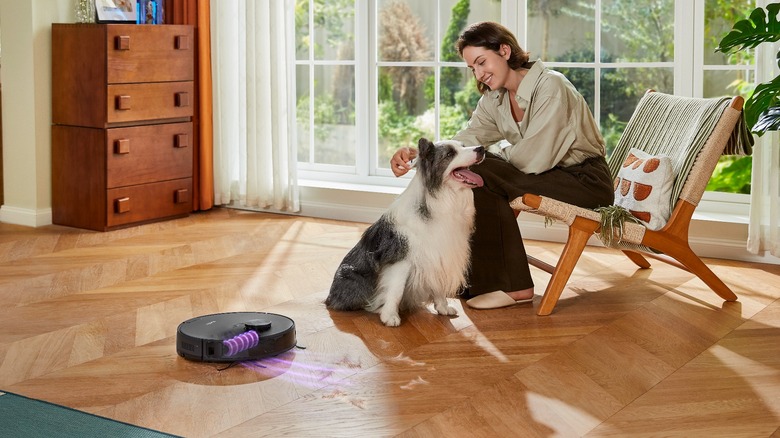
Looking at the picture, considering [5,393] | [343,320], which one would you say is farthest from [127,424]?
→ [343,320]

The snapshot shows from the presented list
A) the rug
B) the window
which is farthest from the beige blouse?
the rug

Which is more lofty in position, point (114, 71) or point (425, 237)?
point (114, 71)

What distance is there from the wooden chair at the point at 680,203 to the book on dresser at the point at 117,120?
2.39 m

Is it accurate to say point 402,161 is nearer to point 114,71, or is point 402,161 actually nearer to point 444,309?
point 444,309

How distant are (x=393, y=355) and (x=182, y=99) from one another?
2.92m

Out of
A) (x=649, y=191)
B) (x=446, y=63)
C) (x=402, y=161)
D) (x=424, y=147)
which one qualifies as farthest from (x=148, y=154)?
(x=649, y=191)

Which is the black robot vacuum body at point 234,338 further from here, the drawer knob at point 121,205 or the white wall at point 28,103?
the white wall at point 28,103

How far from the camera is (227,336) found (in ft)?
9.75

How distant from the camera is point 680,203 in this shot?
3.65 metres

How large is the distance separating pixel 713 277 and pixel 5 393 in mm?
2530

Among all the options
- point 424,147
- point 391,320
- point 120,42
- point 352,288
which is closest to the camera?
point 424,147

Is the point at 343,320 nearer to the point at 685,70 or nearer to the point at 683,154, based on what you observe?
the point at 683,154

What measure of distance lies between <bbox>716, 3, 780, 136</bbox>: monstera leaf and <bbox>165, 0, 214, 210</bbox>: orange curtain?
3.02 m

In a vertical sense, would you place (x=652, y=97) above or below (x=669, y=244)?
above
